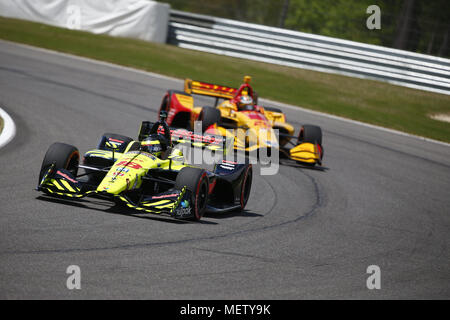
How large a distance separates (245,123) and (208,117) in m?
0.81

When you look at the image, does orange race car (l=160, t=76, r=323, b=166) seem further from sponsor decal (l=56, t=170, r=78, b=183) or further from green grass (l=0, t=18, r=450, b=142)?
green grass (l=0, t=18, r=450, b=142)

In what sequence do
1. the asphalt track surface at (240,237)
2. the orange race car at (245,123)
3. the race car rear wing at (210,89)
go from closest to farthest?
the asphalt track surface at (240,237) < the orange race car at (245,123) < the race car rear wing at (210,89)

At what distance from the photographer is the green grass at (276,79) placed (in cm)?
2181

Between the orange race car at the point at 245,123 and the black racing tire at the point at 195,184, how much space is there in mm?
5079

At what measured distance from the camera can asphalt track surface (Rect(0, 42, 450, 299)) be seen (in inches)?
221

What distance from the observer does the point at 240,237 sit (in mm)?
7414

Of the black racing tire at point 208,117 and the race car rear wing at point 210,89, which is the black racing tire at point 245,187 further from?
the race car rear wing at point 210,89

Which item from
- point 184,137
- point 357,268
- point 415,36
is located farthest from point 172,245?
point 415,36

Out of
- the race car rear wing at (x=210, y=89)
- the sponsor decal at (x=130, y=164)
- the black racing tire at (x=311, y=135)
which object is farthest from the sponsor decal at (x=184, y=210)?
the race car rear wing at (x=210, y=89)

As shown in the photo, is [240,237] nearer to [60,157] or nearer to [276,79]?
[60,157]

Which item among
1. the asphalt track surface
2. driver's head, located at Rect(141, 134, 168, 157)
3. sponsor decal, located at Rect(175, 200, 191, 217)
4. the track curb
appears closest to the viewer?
the asphalt track surface

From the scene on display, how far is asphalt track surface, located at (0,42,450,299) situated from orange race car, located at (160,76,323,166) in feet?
2.30

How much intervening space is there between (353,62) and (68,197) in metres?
19.0

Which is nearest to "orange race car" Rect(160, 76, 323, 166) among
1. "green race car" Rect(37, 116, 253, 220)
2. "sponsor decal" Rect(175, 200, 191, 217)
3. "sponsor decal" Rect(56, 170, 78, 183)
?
"green race car" Rect(37, 116, 253, 220)
